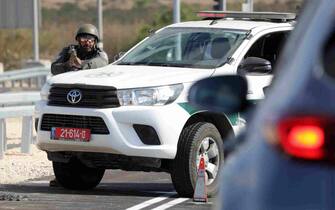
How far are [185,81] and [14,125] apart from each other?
33.1 feet

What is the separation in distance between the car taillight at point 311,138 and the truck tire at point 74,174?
8951 millimetres

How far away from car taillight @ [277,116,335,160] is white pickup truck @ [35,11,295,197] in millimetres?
7834

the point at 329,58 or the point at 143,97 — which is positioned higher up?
the point at 329,58

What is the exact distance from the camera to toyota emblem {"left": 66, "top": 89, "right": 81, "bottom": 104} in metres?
11.2

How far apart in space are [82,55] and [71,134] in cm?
223

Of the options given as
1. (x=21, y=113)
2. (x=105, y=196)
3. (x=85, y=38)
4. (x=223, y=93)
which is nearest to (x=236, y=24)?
(x=85, y=38)

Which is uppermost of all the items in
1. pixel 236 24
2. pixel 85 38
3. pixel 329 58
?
pixel 329 58

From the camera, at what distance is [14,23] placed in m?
30.9

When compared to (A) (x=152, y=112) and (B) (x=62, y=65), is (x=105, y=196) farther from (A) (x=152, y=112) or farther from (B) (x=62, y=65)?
(B) (x=62, y=65)

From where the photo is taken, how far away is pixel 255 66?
37.7 feet

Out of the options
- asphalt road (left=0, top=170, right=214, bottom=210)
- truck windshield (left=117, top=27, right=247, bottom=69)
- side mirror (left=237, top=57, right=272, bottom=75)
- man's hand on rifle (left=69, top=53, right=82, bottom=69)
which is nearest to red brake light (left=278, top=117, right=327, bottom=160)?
asphalt road (left=0, top=170, right=214, bottom=210)

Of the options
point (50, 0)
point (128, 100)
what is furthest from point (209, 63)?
point (50, 0)

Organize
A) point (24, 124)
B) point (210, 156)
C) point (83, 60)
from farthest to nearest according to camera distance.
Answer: point (24, 124), point (83, 60), point (210, 156)

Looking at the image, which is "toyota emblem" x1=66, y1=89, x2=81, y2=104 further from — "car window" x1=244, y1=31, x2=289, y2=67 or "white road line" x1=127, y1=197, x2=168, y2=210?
"car window" x1=244, y1=31, x2=289, y2=67
